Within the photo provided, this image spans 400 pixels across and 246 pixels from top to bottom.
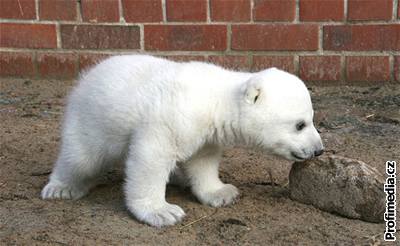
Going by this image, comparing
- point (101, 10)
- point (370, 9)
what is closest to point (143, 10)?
point (101, 10)

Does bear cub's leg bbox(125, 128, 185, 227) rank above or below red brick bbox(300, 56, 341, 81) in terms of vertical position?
below

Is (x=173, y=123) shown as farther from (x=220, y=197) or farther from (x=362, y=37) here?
(x=362, y=37)

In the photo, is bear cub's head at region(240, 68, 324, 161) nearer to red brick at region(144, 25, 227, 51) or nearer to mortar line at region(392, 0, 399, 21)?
red brick at region(144, 25, 227, 51)

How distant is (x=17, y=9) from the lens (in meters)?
5.85

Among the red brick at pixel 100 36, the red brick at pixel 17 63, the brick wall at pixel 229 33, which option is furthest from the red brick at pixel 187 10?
the red brick at pixel 17 63

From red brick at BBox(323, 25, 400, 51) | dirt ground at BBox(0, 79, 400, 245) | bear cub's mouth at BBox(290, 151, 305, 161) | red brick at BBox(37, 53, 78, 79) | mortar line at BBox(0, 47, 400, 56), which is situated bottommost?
dirt ground at BBox(0, 79, 400, 245)

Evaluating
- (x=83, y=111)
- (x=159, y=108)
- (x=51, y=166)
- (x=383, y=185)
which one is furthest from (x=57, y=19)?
(x=383, y=185)

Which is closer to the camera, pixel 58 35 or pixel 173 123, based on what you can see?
pixel 173 123

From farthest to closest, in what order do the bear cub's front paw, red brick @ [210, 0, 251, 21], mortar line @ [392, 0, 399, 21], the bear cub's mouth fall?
1. red brick @ [210, 0, 251, 21]
2. mortar line @ [392, 0, 399, 21]
3. the bear cub's front paw
4. the bear cub's mouth

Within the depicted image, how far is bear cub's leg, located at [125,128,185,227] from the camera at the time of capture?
3.35 metres

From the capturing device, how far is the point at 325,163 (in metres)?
3.60

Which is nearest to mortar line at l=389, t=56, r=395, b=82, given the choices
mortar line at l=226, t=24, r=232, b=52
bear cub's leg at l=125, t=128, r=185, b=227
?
mortar line at l=226, t=24, r=232, b=52

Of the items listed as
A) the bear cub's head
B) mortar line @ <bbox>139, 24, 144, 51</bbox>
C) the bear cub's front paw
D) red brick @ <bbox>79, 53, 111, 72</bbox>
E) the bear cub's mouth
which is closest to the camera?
the bear cub's head

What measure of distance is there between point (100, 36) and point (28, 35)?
62 cm
